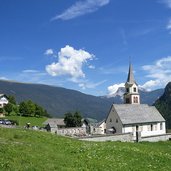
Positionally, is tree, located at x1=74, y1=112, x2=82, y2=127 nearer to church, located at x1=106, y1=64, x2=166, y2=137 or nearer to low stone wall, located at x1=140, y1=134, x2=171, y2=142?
church, located at x1=106, y1=64, x2=166, y2=137

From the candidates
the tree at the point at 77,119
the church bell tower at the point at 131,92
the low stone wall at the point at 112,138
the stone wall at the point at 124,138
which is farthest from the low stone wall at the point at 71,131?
the church bell tower at the point at 131,92

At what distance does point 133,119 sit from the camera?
88.5 m

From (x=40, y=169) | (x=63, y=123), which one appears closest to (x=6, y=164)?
(x=40, y=169)

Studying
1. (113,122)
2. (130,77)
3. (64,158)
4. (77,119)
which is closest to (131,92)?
(130,77)

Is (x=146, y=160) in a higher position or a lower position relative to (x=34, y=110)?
lower

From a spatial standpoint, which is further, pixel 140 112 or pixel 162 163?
pixel 140 112

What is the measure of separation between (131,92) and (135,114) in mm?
15370

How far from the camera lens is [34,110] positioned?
141000 mm

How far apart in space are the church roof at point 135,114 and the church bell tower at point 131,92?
251 inches

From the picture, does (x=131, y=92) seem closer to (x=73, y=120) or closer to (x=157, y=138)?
(x=73, y=120)

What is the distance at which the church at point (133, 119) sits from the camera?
284ft

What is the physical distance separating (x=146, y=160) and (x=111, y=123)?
61.1 meters

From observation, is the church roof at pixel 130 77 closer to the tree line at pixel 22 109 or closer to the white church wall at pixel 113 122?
the white church wall at pixel 113 122

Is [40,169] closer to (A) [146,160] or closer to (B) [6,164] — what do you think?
(B) [6,164]
